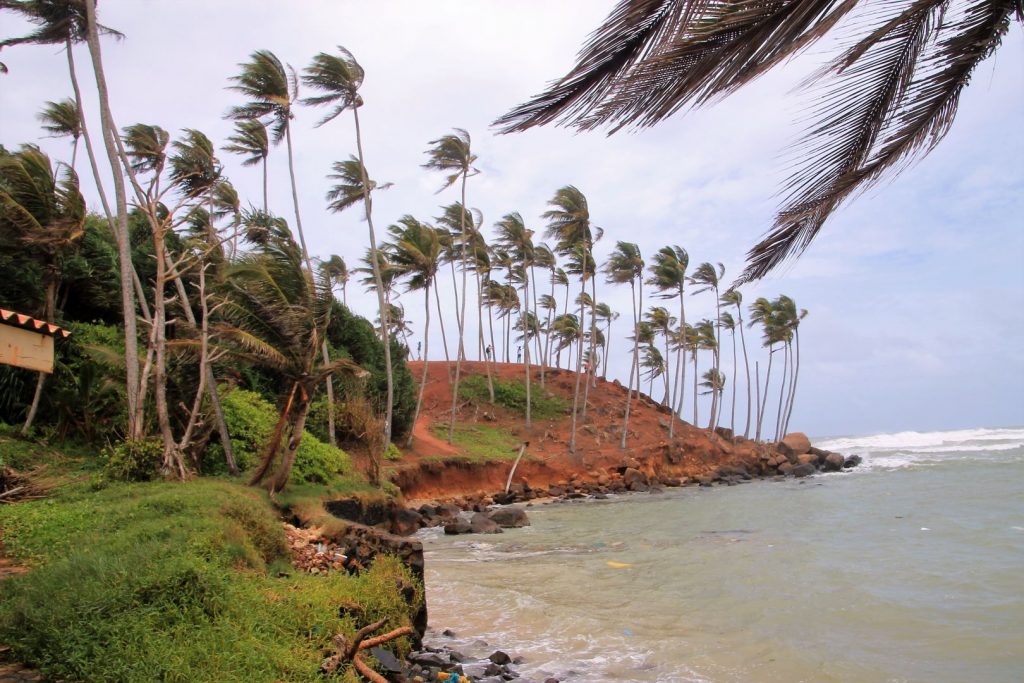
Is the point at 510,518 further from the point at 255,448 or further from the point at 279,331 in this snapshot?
the point at 279,331

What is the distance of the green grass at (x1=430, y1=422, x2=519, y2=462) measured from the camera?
31358 mm

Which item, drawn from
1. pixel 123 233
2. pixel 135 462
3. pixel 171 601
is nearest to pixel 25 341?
pixel 171 601

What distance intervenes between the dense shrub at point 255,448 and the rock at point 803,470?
94.8ft

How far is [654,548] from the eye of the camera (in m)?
15.2

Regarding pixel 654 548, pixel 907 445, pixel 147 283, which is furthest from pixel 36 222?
pixel 907 445

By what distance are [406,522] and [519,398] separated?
2433 centimetres

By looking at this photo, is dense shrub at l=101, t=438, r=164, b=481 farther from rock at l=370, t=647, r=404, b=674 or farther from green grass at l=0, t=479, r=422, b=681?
rock at l=370, t=647, r=404, b=674

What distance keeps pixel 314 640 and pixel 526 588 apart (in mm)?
6171

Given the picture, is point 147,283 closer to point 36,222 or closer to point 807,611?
point 36,222

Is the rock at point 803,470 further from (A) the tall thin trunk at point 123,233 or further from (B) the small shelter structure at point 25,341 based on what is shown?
(B) the small shelter structure at point 25,341

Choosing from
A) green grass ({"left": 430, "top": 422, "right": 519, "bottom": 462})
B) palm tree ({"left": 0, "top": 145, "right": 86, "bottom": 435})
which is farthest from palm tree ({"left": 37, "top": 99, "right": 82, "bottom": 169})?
green grass ({"left": 430, "top": 422, "right": 519, "bottom": 462})

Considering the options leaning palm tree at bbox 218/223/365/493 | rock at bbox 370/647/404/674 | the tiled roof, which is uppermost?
leaning palm tree at bbox 218/223/365/493

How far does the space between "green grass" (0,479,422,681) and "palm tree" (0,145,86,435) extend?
7.56m

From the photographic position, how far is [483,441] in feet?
114
